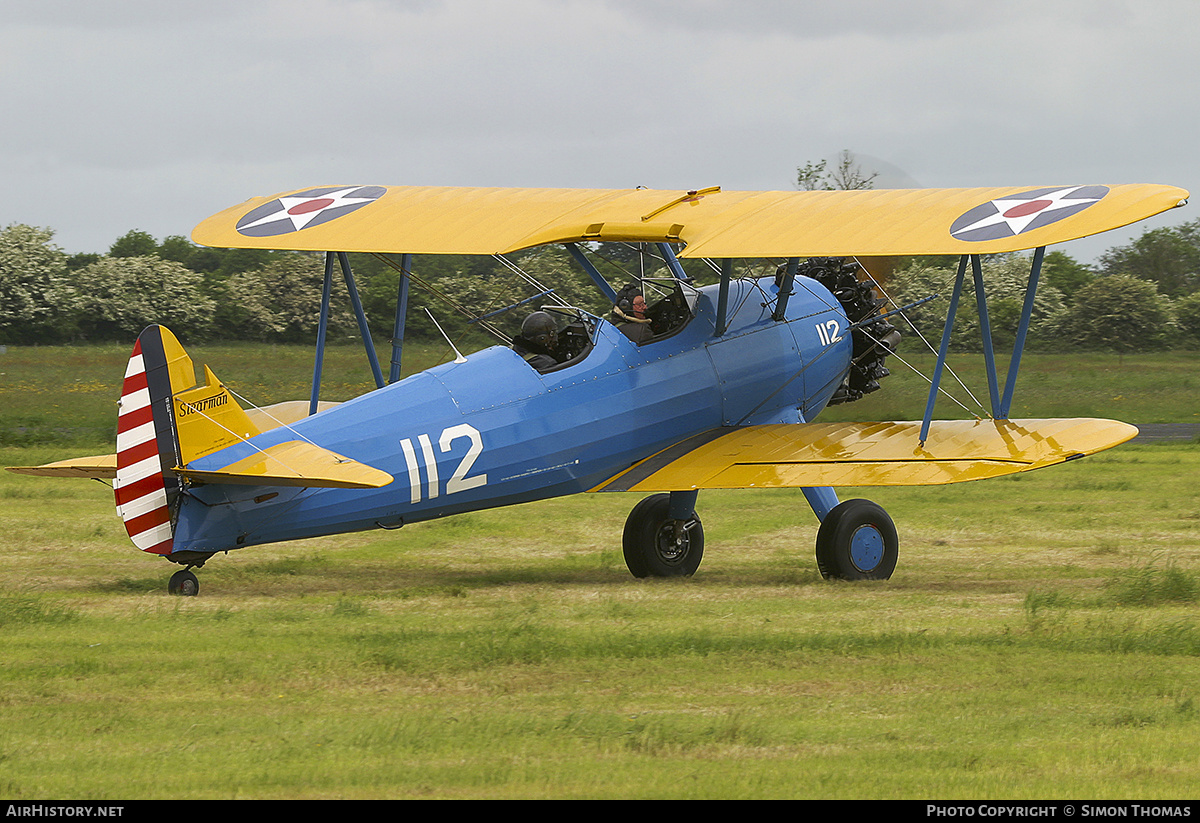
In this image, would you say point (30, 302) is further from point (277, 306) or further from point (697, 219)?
point (697, 219)

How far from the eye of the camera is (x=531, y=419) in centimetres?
1002

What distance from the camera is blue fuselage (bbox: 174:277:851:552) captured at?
915 cm

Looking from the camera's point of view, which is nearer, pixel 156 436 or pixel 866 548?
pixel 156 436

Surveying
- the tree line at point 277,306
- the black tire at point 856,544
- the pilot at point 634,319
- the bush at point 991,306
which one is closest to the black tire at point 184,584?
the pilot at point 634,319

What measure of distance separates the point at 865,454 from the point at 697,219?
2074 mm

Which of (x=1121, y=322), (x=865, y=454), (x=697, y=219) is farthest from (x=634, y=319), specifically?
(x=1121, y=322)

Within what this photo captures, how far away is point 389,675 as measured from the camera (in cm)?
705

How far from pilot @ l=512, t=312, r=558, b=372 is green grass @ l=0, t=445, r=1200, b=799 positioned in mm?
1582

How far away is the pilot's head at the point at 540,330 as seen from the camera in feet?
33.7

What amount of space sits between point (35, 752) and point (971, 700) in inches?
154

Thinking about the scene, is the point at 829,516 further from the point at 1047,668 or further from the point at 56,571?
the point at 56,571

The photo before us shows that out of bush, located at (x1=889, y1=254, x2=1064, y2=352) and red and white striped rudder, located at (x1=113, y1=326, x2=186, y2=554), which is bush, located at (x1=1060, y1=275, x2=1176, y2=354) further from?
red and white striped rudder, located at (x1=113, y1=326, x2=186, y2=554)
